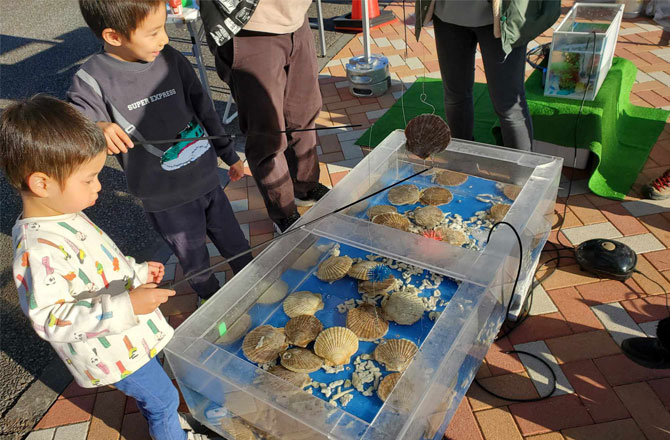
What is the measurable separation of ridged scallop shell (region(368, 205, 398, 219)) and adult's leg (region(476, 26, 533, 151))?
0.69 m

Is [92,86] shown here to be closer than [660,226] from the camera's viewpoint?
Yes

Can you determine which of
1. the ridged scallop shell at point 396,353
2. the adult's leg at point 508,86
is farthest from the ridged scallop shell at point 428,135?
the ridged scallop shell at point 396,353

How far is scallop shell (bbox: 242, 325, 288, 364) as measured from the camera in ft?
4.70

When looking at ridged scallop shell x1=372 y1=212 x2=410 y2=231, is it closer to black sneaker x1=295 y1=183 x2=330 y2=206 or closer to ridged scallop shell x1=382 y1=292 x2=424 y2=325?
ridged scallop shell x1=382 y1=292 x2=424 y2=325

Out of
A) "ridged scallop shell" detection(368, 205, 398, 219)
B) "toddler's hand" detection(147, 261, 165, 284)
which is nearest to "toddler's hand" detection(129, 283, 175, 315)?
"toddler's hand" detection(147, 261, 165, 284)

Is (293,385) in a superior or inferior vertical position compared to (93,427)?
superior

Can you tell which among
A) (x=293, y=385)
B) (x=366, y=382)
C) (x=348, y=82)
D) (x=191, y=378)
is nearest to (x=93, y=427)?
(x=191, y=378)

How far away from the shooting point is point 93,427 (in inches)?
65.7

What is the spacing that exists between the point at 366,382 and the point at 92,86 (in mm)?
1134

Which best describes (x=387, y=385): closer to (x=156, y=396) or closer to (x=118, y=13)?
(x=156, y=396)

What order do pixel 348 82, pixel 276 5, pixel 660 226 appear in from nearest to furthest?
pixel 276 5 < pixel 660 226 < pixel 348 82

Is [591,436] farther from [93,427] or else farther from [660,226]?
[93,427]

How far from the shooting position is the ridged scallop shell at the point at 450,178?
2.04m

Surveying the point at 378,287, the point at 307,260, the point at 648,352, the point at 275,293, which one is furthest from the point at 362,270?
the point at 648,352
